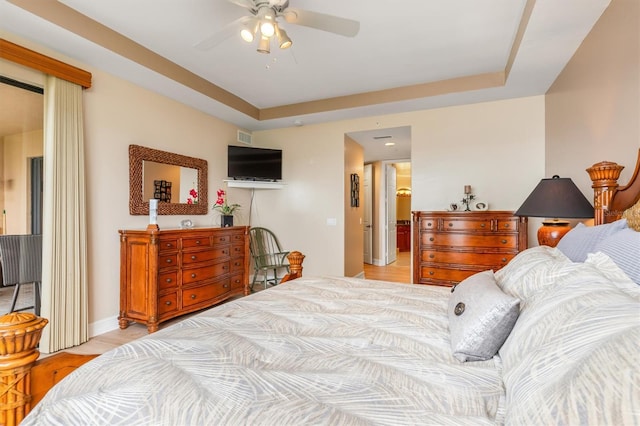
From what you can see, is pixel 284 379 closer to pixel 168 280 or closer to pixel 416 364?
pixel 416 364

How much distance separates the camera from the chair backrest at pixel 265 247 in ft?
15.6

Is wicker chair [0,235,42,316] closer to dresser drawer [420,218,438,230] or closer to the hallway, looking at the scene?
dresser drawer [420,218,438,230]

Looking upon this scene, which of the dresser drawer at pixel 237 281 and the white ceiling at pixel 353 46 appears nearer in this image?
the white ceiling at pixel 353 46

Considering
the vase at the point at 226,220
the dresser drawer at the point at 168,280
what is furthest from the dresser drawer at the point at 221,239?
the dresser drawer at the point at 168,280

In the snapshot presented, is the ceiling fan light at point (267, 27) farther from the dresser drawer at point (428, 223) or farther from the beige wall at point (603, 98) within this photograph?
the dresser drawer at point (428, 223)

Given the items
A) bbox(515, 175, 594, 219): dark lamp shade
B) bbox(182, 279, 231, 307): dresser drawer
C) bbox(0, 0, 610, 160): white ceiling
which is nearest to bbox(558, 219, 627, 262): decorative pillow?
bbox(515, 175, 594, 219): dark lamp shade

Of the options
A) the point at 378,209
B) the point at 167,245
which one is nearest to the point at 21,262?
the point at 167,245

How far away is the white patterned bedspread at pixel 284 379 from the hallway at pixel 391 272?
426 centimetres

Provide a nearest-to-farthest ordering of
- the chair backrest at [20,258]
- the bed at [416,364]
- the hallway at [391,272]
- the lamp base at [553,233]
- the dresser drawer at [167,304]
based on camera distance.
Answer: the bed at [416,364] < the lamp base at [553,233] < the chair backrest at [20,258] < the dresser drawer at [167,304] < the hallway at [391,272]

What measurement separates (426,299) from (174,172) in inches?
133

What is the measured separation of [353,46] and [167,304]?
125 inches

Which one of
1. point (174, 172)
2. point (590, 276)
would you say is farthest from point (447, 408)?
point (174, 172)

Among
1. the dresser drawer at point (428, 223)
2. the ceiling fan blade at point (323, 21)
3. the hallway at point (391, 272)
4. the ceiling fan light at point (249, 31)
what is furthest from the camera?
the hallway at point (391, 272)

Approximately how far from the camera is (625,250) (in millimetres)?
1070
